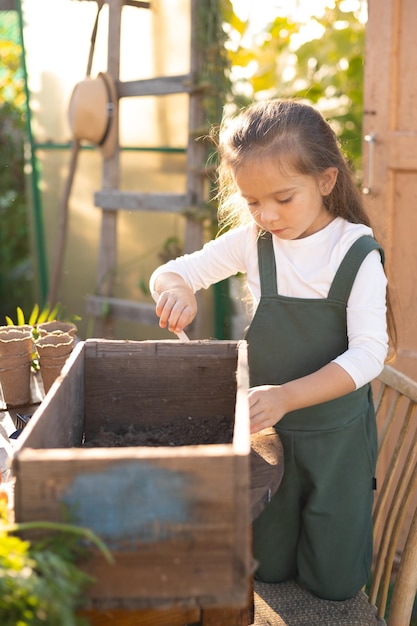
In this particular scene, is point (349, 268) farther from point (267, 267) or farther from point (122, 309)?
point (122, 309)

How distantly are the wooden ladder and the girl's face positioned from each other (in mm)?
2330

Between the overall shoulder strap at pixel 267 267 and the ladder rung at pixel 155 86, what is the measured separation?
7.62 feet

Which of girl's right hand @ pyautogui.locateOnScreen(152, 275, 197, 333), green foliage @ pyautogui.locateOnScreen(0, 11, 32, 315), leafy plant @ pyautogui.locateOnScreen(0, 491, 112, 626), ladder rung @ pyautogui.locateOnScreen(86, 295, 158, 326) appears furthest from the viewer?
green foliage @ pyautogui.locateOnScreen(0, 11, 32, 315)

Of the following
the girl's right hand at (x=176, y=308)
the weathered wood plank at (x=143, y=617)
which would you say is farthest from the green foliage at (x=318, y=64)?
the weathered wood plank at (x=143, y=617)

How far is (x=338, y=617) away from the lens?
158cm

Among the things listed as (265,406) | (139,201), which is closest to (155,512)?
(265,406)

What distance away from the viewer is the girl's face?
1504mm

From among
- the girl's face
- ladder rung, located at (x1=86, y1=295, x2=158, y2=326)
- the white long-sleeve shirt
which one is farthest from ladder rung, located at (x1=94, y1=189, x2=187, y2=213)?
the girl's face

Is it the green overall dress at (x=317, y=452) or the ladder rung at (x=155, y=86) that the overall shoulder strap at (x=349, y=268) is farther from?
the ladder rung at (x=155, y=86)

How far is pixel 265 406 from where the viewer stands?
130 centimetres

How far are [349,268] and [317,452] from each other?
0.39 m

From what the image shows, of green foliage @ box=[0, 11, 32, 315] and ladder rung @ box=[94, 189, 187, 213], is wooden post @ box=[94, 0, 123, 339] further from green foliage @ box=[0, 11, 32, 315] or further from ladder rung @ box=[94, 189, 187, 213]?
green foliage @ box=[0, 11, 32, 315]

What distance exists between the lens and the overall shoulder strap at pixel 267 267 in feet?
5.48

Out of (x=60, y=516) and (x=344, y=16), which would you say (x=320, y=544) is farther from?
(x=344, y=16)
